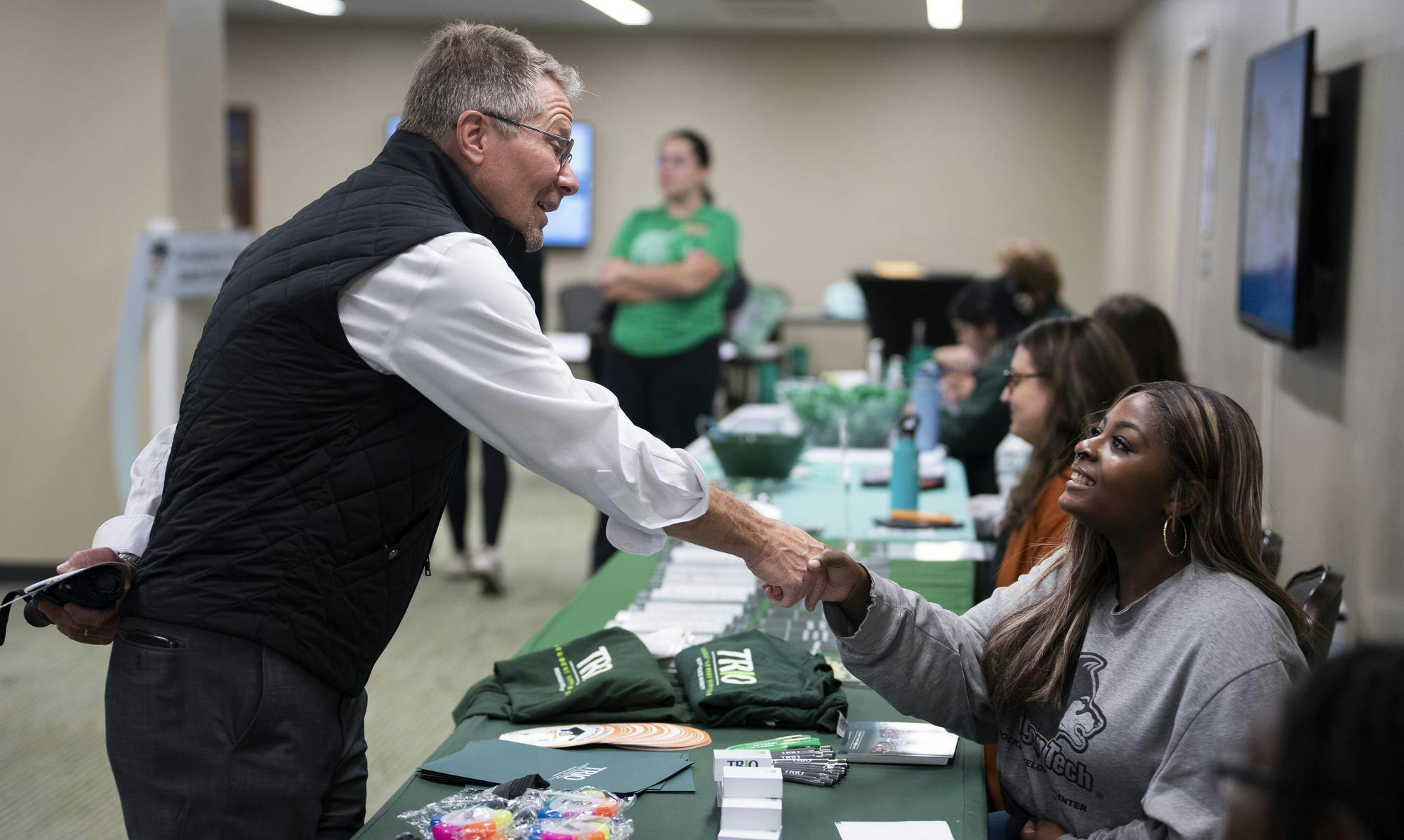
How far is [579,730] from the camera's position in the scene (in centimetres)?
173

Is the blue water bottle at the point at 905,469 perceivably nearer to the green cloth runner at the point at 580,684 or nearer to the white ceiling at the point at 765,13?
the green cloth runner at the point at 580,684

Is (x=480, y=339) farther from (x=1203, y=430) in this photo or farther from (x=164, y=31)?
(x=164, y=31)

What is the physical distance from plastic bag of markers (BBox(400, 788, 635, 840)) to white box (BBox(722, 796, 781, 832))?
11 centimetres

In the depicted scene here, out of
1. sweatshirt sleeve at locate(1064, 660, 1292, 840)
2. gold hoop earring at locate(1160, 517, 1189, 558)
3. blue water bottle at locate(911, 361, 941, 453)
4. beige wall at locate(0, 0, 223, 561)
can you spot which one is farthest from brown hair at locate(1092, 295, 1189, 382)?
beige wall at locate(0, 0, 223, 561)

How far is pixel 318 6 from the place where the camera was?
29.4 ft

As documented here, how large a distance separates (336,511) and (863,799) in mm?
697

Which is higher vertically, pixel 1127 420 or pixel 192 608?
pixel 1127 420

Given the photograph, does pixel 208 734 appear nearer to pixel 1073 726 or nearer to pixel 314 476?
pixel 314 476

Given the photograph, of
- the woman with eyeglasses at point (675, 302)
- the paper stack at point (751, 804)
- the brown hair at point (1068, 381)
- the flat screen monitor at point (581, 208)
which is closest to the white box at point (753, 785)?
the paper stack at point (751, 804)

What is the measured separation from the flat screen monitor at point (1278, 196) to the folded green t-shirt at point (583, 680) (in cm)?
288

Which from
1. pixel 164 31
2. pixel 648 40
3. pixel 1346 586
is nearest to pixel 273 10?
pixel 648 40

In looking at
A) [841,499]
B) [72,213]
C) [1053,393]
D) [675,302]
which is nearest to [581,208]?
[72,213]

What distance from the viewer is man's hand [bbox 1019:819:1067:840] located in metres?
1.58

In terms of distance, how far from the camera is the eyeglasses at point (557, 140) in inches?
62.4
